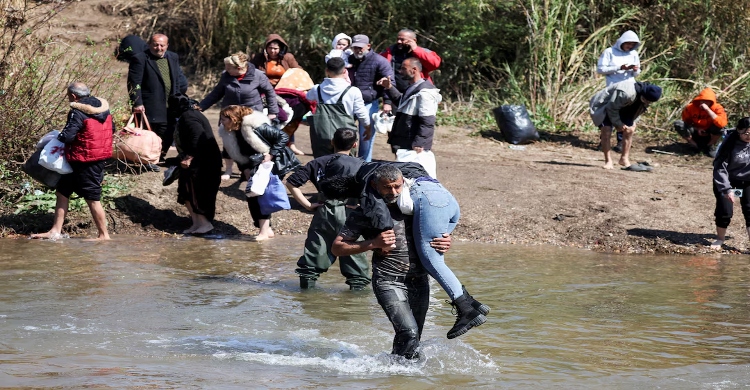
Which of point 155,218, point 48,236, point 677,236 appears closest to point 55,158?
point 48,236

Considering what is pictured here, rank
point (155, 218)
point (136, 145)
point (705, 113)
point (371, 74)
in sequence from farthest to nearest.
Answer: point (705, 113) < point (136, 145) < point (371, 74) < point (155, 218)

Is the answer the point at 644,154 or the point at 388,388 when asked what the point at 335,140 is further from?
the point at 644,154

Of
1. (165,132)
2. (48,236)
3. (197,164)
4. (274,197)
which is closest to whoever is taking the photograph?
(274,197)

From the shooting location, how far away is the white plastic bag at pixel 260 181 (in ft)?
33.5

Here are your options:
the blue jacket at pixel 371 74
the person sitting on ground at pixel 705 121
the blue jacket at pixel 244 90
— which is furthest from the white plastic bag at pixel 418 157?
the person sitting on ground at pixel 705 121

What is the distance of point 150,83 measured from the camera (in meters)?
12.1

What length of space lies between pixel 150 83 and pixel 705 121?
7680mm

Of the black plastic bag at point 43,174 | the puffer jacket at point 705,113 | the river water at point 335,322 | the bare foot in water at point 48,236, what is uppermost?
the puffer jacket at point 705,113

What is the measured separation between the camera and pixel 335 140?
8.34m

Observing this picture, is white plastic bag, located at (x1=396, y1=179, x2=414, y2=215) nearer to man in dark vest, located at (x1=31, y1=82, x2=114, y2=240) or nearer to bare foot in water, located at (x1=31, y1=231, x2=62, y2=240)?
man in dark vest, located at (x1=31, y1=82, x2=114, y2=240)

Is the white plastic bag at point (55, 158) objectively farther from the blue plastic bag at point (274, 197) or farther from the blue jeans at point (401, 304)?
the blue jeans at point (401, 304)

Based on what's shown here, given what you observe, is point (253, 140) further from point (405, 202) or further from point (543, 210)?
point (405, 202)

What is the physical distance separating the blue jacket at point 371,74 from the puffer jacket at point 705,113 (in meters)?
5.10

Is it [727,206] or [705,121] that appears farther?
[705,121]
